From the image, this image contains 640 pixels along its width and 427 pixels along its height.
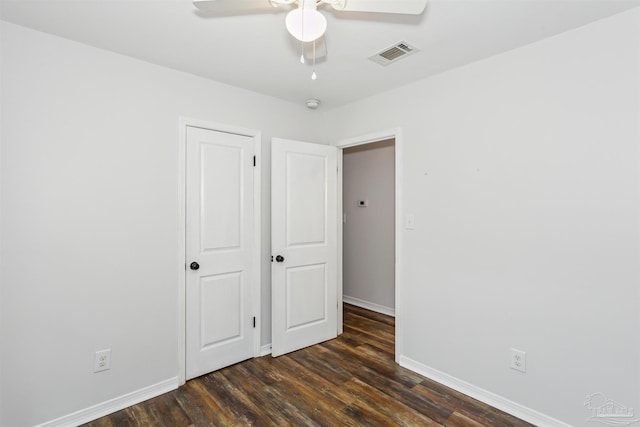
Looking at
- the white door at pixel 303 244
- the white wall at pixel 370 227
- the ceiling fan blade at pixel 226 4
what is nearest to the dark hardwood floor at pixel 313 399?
the white door at pixel 303 244

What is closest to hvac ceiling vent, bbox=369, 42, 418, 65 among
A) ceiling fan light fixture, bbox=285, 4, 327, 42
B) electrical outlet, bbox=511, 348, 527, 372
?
ceiling fan light fixture, bbox=285, 4, 327, 42

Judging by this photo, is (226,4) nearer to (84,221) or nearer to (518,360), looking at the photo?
(84,221)

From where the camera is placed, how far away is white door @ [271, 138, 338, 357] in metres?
3.04

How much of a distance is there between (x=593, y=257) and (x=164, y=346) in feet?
9.60

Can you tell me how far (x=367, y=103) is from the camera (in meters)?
3.18

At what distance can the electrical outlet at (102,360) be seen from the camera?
7.14 feet

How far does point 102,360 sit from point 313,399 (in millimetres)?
1469

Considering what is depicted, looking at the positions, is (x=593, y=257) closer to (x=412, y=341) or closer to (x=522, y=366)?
(x=522, y=366)

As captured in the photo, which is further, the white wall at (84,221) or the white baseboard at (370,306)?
the white baseboard at (370,306)

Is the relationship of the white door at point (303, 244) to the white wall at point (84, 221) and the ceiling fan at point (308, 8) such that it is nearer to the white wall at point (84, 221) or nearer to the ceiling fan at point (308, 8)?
the white wall at point (84, 221)

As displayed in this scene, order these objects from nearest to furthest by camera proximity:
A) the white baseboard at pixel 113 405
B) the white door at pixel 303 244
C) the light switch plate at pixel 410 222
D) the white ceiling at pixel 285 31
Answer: the white ceiling at pixel 285 31 < the white baseboard at pixel 113 405 < the light switch plate at pixel 410 222 < the white door at pixel 303 244

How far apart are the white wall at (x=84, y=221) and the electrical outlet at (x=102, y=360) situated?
0.15ft

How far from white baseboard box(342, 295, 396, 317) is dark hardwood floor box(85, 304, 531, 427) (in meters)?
1.23

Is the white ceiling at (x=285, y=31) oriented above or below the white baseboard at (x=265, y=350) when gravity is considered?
above
